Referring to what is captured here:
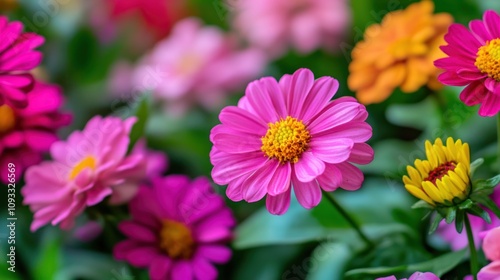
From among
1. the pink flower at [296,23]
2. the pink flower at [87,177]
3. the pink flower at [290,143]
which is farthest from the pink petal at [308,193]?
the pink flower at [296,23]

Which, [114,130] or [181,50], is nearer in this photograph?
[114,130]

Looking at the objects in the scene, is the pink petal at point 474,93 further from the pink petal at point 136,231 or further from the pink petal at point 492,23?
the pink petal at point 136,231

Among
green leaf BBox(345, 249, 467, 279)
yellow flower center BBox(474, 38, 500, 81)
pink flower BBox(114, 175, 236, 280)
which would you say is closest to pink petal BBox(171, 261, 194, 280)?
pink flower BBox(114, 175, 236, 280)

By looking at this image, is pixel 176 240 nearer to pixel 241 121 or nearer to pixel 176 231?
pixel 176 231

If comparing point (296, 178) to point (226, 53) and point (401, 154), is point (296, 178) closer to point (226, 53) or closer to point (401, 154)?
point (401, 154)

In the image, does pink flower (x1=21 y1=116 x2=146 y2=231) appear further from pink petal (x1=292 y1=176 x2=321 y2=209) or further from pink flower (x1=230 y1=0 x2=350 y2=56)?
pink flower (x1=230 y1=0 x2=350 y2=56)

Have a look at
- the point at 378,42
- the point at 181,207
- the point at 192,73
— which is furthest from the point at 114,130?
the point at 192,73
